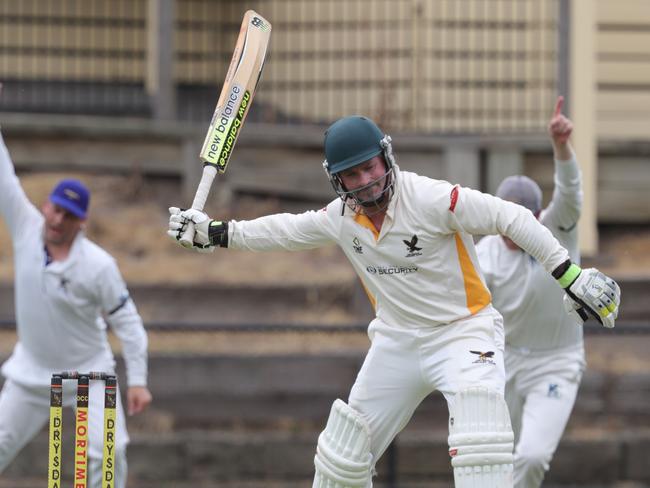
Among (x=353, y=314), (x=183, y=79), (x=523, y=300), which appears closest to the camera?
(x=523, y=300)

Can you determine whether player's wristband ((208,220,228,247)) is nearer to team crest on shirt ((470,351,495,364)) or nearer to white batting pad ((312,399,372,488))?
white batting pad ((312,399,372,488))

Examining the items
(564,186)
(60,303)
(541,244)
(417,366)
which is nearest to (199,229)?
(417,366)

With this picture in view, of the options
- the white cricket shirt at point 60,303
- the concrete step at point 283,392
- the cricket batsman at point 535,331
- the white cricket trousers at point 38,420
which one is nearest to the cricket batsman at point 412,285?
the cricket batsman at point 535,331

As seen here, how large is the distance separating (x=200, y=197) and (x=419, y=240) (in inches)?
35.2

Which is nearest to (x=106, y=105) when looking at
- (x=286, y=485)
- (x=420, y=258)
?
(x=286, y=485)

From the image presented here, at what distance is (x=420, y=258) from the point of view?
5250mm

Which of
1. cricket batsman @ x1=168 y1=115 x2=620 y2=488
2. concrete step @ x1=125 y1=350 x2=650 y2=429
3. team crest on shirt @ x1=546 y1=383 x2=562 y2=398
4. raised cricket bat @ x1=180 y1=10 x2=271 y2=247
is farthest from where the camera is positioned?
concrete step @ x1=125 y1=350 x2=650 y2=429

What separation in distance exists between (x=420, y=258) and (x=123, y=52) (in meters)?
7.09

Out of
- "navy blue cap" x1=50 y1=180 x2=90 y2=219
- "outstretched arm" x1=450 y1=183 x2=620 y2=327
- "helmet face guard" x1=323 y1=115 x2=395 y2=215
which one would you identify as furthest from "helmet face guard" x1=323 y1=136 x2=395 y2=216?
"navy blue cap" x1=50 y1=180 x2=90 y2=219

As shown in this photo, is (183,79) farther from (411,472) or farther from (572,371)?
(572,371)

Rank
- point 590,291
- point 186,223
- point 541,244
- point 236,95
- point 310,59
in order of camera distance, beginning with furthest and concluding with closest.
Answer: point 310,59 < point 236,95 < point 186,223 < point 541,244 < point 590,291

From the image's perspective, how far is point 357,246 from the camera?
5340mm

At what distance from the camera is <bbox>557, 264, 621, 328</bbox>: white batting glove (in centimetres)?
492

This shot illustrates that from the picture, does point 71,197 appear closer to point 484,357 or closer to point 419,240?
point 419,240
